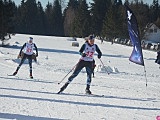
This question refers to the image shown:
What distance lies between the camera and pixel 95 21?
83.2m

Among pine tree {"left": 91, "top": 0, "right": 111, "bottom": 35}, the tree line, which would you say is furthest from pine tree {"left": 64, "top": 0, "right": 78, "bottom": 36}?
pine tree {"left": 91, "top": 0, "right": 111, "bottom": 35}

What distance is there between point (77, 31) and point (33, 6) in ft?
79.8

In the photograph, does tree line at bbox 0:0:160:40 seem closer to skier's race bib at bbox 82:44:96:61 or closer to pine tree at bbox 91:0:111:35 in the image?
pine tree at bbox 91:0:111:35

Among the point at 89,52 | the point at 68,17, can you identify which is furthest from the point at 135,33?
the point at 68,17

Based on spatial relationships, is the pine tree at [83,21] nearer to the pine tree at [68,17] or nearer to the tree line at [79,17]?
the tree line at [79,17]

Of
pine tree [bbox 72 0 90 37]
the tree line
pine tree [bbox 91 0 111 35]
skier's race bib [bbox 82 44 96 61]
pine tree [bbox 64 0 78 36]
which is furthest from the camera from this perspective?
pine tree [bbox 64 0 78 36]

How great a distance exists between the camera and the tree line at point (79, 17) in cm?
6769

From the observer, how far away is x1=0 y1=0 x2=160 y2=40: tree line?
67688 millimetres

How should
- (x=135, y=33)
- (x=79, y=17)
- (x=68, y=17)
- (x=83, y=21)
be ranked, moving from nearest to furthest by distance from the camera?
(x=135, y=33)
(x=83, y=21)
(x=79, y=17)
(x=68, y=17)

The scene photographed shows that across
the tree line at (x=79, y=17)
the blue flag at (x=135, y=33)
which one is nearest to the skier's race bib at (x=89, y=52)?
the blue flag at (x=135, y=33)

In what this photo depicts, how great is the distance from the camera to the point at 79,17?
8356cm

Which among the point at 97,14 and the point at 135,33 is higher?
the point at 97,14

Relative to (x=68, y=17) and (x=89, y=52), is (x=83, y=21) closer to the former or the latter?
(x=68, y=17)

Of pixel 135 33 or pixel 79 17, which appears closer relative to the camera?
pixel 135 33
